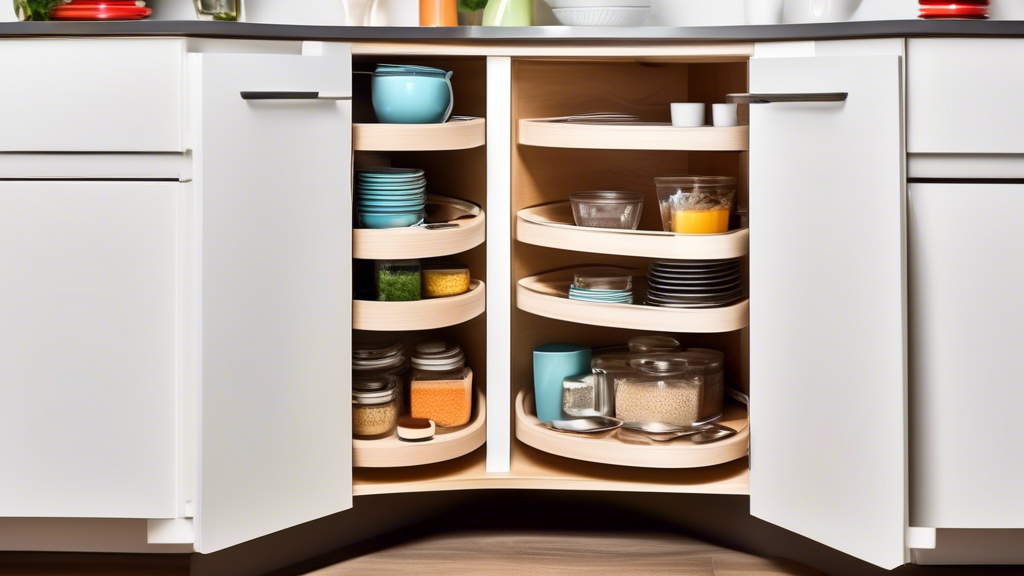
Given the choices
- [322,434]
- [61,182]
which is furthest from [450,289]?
[61,182]

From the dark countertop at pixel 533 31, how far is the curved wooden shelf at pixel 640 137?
16cm

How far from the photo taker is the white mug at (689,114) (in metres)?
1.82

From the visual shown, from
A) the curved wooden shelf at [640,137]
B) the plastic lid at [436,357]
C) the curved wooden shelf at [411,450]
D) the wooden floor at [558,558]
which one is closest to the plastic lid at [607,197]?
the curved wooden shelf at [640,137]

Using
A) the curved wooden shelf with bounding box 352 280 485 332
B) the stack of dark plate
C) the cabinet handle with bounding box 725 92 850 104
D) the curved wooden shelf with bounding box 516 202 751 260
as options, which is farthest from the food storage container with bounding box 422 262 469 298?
the cabinet handle with bounding box 725 92 850 104

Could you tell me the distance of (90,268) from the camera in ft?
5.45

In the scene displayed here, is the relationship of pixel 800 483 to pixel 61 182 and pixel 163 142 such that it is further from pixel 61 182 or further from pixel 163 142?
pixel 61 182

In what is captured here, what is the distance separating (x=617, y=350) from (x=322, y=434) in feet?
2.30

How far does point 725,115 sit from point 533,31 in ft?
1.25

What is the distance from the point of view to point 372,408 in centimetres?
187

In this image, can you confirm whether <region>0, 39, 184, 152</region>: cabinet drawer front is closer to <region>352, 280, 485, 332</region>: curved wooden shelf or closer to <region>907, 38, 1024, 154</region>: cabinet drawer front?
<region>352, 280, 485, 332</region>: curved wooden shelf

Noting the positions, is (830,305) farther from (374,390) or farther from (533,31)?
(374,390)

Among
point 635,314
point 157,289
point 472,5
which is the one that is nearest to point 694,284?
point 635,314

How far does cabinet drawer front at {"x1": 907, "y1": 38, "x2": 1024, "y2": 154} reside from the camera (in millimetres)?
1579

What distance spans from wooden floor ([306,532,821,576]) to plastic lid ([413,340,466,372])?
0.36m
